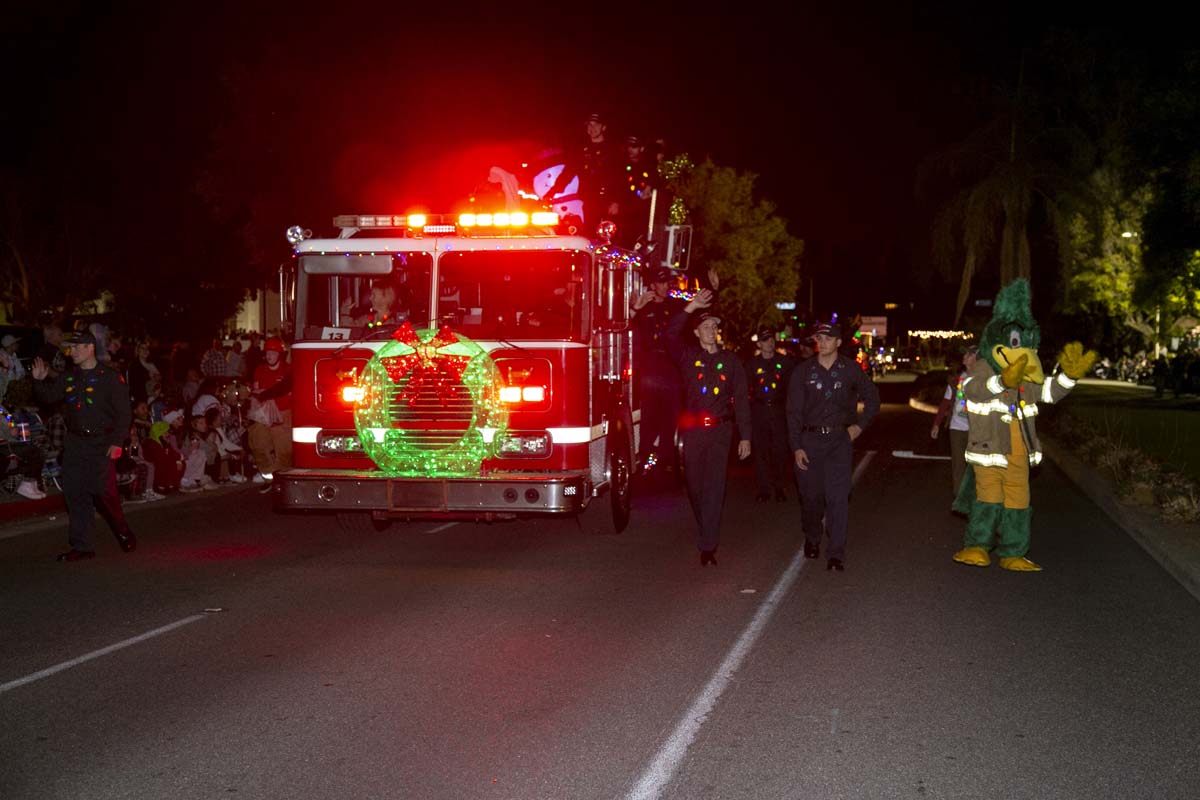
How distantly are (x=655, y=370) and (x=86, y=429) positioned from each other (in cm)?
582

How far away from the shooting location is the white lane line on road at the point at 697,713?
5508 mm

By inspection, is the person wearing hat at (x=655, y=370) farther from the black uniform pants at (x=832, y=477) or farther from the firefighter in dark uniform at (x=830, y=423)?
the black uniform pants at (x=832, y=477)

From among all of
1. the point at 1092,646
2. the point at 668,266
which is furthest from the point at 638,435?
the point at 1092,646

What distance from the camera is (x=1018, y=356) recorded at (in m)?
10.6

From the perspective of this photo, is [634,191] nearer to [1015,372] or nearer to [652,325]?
[652,325]

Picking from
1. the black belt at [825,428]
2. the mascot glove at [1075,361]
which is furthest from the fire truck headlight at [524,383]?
the mascot glove at [1075,361]

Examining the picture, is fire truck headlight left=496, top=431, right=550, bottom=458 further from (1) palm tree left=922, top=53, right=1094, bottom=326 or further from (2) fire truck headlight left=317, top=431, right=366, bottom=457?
(1) palm tree left=922, top=53, right=1094, bottom=326

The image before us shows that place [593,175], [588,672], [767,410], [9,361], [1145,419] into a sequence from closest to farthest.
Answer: [588,672], [593,175], [767,410], [9,361], [1145,419]

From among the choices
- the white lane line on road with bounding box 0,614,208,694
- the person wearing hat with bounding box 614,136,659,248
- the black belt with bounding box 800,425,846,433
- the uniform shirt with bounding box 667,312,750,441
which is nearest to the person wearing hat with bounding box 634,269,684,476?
the person wearing hat with bounding box 614,136,659,248

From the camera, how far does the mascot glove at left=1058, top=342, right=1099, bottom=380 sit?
1027 cm

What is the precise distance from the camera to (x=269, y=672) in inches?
289

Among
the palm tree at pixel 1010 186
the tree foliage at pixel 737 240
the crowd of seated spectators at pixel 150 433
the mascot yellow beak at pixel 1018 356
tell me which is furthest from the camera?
the tree foliage at pixel 737 240

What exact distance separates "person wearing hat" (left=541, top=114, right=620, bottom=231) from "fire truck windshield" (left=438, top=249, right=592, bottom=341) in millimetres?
2097

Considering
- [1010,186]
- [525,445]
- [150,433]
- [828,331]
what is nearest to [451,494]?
[525,445]
